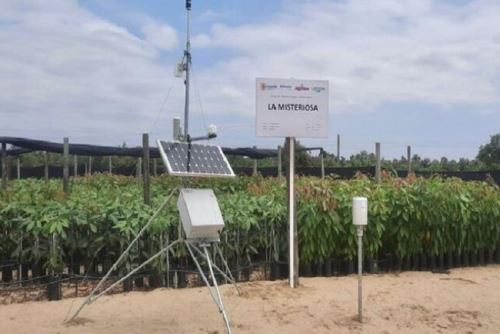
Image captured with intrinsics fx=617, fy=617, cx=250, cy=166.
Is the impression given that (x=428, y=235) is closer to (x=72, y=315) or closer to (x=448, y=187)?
(x=448, y=187)

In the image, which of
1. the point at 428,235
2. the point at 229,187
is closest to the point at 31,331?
the point at 428,235

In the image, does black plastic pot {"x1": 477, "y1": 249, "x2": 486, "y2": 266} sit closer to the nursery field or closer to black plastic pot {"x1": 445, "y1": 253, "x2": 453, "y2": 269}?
the nursery field

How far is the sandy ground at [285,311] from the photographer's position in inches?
225

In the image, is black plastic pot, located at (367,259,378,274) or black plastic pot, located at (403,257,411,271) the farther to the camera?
black plastic pot, located at (403,257,411,271)

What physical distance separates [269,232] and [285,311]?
1.74 meters

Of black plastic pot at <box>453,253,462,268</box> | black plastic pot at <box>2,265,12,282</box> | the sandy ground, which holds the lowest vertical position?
the sandy ground

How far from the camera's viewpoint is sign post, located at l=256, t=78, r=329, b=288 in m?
7.35

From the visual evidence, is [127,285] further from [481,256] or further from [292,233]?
[481,256]

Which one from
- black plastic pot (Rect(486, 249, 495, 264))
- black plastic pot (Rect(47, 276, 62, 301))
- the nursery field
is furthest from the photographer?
black plastic pot (Rect(486, 249, 495, 264))

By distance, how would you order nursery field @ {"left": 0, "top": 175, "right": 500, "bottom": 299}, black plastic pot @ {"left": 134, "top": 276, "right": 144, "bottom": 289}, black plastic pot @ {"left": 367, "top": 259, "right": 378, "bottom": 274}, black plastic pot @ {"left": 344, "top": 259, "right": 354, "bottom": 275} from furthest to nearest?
black plastic pot @ {"left": 367, "top": 259, "right": 378, "bottom": 274} < black plastic pot @ {"left": 344, "top": 259, "right": 354, "bottom": 275} < black plastic pot @ {"left": 134, "top": 276, "right": 144, "bottom": 289} < nursery field @ {"left": 0, "top": 175, "right": 500, "bottom": 299}

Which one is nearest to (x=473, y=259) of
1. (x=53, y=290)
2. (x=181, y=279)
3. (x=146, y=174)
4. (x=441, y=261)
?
(x=441, y=261)

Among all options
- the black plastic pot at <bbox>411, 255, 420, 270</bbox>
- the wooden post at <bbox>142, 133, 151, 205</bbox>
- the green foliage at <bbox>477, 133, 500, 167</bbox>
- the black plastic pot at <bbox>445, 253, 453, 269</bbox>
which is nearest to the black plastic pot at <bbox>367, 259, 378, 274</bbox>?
the black plastic pot at <bbox>411, 255, 420, 270</bbox>


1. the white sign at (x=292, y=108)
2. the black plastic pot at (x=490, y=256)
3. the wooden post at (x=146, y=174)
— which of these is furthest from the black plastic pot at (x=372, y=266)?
the wooden post at (x=146, y=174)

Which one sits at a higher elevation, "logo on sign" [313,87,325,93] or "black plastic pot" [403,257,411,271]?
"logo on sign" [313,87,325,93]
